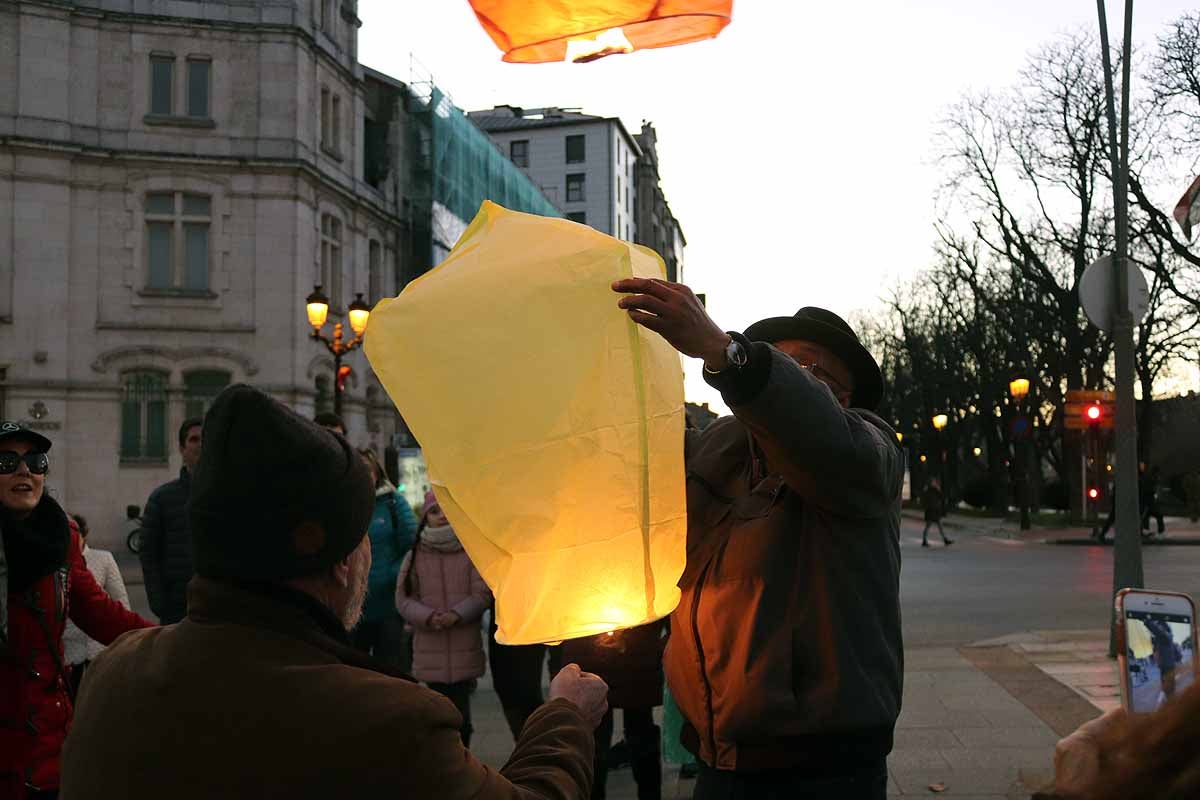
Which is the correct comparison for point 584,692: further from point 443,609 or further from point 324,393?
point 324,393

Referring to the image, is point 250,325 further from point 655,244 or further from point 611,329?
point 655,244

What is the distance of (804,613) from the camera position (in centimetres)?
249

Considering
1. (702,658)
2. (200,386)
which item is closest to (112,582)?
(702,658)

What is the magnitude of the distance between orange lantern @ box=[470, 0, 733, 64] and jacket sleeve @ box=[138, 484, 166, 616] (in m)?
4.57

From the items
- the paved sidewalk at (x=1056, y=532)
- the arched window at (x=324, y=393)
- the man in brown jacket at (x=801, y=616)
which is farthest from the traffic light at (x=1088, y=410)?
the man in brown jacket at (x=801, y=616)

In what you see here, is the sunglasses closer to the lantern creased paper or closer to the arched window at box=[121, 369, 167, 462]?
the lantern creased paper

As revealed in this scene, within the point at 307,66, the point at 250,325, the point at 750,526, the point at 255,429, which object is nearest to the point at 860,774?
the point at 750,526

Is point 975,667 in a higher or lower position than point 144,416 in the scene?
lower

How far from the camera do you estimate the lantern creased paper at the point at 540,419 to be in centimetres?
204

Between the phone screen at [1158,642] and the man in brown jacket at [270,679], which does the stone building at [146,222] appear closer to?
the phone screen at [1158,642]

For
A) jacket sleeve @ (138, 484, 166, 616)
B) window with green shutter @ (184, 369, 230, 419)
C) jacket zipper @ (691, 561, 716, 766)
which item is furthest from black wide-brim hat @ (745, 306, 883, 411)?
window with green shutter @ (184, 369, 230, 419)

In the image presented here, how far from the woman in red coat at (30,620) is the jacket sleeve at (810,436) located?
2.82 metres

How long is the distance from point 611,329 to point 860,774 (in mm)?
1263

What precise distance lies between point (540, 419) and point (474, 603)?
4485mm
